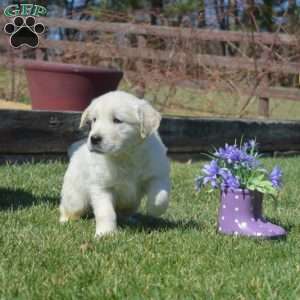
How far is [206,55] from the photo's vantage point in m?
10.6

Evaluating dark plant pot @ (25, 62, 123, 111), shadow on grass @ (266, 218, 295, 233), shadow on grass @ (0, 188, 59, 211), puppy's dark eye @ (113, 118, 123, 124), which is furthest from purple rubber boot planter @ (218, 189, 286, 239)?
dark plant pot @ (25, 62, 123, 111)

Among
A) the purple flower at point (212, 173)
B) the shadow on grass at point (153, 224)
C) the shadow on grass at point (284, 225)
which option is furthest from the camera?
the shadow on grass at point (284, 225)

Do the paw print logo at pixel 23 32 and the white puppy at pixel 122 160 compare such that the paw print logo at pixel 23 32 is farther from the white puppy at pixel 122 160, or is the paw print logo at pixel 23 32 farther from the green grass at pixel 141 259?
the white puppy at pixel 122 160

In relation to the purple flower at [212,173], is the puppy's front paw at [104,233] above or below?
below

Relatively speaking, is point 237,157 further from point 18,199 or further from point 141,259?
point 18,199

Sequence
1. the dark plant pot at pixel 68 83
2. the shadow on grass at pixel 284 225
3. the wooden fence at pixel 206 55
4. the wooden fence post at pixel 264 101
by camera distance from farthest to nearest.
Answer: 1. the wooden fence post at pixel 264 101
2. the wooden fence at pixel 206 55
3. the dark plant pot at pixel 68 83
4. the shadow on grass at pixel 284 225

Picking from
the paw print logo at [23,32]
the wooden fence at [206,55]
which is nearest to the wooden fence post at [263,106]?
the wooden fence at [206,55]

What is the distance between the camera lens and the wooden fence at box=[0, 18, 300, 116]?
10.4 metres

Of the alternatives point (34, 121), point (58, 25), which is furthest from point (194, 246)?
point (58, 25)

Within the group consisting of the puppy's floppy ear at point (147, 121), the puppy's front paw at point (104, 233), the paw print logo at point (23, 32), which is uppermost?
the paw print logo at point (23, 32)

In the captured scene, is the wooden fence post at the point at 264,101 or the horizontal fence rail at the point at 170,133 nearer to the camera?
the horizontal fence rail at the point at 170,133

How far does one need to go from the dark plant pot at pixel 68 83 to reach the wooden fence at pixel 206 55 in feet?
9.06

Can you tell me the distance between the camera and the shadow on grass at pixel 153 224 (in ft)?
13.2

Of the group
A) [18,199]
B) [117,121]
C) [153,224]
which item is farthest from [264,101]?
[117,121]
